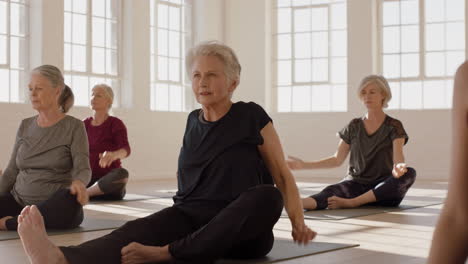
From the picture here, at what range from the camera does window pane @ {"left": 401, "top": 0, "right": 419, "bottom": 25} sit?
978 cm

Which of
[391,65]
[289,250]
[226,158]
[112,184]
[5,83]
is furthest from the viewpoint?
[391,65]

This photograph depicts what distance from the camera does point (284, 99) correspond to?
10.7 meters

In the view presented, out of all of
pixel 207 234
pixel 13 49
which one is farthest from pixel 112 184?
pixel 207 234

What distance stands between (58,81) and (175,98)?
659cm

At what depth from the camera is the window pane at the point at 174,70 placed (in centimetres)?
1014

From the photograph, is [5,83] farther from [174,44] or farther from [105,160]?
[105,160]

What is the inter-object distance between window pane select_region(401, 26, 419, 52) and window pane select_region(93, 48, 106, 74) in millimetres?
4195

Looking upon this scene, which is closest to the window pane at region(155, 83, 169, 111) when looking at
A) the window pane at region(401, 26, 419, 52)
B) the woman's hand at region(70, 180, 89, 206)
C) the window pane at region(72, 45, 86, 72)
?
the window pane at region(72, 45, 86, 72)

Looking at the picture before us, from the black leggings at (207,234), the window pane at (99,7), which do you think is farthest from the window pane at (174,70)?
the black leggings at (207,234)

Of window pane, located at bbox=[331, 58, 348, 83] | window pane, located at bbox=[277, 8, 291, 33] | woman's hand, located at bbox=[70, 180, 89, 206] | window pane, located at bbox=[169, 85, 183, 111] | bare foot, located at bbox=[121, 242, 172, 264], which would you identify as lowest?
bare foot, located at bbox=[121, 242, 172, 264]

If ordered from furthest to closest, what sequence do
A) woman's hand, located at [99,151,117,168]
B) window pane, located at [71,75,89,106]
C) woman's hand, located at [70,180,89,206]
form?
window pane, located at [71,75,89,106]
woman's hand, located at [99,151,117,168]
woman's hand, located at [70,180,89,206]

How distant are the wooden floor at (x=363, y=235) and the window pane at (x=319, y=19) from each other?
5.58m

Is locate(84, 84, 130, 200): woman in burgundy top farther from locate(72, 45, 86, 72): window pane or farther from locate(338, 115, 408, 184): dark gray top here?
locate(72, 45, 86, 72): window pane

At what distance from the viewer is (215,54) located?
2.54 meters
